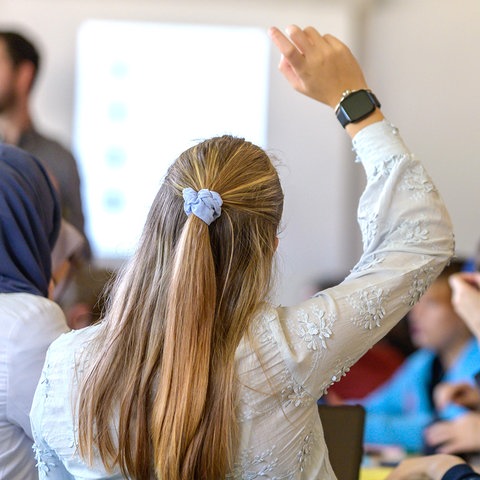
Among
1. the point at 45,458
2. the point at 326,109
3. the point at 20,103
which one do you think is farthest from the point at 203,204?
the point at 326,109

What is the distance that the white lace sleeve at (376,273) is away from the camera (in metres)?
1.33

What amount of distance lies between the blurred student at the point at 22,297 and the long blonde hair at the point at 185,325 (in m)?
0.23

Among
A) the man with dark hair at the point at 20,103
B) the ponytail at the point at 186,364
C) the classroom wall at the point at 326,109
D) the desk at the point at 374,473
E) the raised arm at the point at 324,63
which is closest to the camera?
the ponytail at the point at 186,364

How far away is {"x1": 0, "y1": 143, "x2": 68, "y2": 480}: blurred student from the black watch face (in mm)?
606

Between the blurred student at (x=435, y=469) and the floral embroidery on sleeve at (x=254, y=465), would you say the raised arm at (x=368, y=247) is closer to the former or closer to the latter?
the floral embroidery on sleeve at (x=254, y=465)

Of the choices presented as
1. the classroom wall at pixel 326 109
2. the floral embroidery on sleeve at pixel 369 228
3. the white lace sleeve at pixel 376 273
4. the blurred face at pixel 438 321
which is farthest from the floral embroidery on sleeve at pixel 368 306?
the classroom wall at pixel 326 109

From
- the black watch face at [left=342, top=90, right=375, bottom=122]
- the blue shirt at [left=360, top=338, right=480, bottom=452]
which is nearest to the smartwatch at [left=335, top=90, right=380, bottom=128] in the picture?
the black watch face at [left=342, top=90, right=375, bottom=122]

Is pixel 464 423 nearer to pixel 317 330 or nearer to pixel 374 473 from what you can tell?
pixel 374 473

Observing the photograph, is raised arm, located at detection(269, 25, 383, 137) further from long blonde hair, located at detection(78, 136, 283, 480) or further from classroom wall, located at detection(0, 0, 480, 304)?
classroom wall, located at detection(0, 0, 480, 304)

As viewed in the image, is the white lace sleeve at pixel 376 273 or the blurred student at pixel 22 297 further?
the blurred student at pixel 22 297

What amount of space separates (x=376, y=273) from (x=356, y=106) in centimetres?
29

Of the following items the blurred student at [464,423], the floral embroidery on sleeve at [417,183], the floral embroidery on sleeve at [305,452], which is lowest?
the blurred student at [464,423]

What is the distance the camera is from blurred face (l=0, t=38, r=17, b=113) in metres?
3.85

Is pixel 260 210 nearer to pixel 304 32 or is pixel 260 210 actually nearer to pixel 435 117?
pixel 304 32
